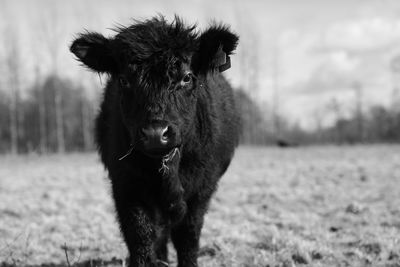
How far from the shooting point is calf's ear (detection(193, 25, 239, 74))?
166 inches

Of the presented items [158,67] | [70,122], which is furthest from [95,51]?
[70,122]

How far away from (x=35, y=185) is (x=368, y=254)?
10.3 m

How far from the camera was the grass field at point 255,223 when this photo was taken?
17.3 feet

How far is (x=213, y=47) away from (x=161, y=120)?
1114 millimetres

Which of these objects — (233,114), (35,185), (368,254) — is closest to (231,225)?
(233,114)

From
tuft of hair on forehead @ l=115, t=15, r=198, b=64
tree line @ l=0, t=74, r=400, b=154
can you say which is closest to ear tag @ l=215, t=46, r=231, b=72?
tuft of hair on forehead @ l=115, t=15, r=198, b=64

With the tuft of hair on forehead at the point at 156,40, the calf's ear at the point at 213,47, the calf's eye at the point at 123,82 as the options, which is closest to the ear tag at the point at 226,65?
the calf's ear at the point at 213,47

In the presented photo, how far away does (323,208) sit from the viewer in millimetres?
8492

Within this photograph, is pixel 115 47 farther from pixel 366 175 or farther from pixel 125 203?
pixel 366 175

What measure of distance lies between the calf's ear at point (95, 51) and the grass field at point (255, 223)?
6.18 feet

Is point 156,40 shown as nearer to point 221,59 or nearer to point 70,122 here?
point 221,59

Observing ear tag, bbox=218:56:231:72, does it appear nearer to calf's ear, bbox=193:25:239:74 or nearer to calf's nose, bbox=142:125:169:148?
calf's ear, bbox=193:25:239:74

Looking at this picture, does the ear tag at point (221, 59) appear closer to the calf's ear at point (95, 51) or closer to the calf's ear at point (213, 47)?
the calf's ear at point (213, 47)

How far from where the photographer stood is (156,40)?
398 cm
